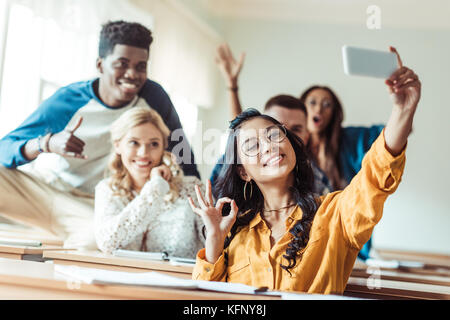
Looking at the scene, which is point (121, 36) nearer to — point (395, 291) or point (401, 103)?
point (401, 103)

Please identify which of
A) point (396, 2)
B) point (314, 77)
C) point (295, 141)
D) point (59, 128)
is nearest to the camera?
point (295, 141)

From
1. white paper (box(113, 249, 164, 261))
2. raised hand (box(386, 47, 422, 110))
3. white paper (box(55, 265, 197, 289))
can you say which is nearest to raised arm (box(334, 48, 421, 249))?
raised hand (box(386, 47, 422, 110))

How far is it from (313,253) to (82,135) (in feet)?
3.18

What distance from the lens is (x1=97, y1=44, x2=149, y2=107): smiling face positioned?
160cm

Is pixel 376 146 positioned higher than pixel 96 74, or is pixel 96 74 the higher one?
pixel 96 74

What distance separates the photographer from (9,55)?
5.08 ft

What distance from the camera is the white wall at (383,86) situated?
9.36ft

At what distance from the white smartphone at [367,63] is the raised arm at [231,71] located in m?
0.83

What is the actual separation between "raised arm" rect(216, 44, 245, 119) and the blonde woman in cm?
26

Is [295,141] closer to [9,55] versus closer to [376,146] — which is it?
[376,146]

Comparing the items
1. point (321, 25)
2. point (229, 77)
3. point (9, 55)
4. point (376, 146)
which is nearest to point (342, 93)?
point (321, 25)

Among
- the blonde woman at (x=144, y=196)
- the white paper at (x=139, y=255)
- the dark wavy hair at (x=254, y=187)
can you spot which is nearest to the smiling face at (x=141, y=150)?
the blonde woman at (x=144, y=196)
